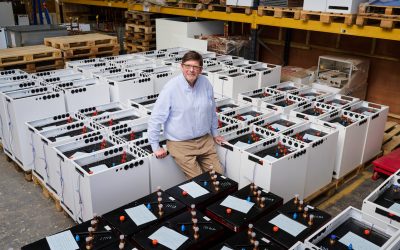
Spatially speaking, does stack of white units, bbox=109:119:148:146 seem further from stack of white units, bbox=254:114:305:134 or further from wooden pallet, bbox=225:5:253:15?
wooden pallet, bbox=225:5:253:15

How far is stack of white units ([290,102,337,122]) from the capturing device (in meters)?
5.32

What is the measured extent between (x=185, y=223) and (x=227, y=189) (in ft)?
2.33

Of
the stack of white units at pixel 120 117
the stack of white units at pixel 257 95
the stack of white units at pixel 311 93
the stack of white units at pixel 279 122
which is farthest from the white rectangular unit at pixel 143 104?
the stack of white units at pixel 311 93

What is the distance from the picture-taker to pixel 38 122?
4.99 m

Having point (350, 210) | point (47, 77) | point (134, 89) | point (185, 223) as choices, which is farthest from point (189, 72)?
point (47, 77)

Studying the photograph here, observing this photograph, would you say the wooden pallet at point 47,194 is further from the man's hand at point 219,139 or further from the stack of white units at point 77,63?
the stack of white units at point 77,63

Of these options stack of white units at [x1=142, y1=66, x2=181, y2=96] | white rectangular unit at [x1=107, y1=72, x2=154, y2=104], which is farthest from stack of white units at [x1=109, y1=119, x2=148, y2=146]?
stack of white units at [x1=142, y1=66, x2=181, y2=96]

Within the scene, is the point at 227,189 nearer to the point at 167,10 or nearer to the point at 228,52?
the point at 228,52

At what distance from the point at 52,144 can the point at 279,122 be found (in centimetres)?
300

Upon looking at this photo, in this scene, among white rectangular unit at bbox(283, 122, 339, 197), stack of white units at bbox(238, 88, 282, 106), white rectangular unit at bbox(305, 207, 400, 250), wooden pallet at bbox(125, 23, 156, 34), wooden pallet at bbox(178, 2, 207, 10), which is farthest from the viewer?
wooden pallet at bbox(125, 23, 156, 34)

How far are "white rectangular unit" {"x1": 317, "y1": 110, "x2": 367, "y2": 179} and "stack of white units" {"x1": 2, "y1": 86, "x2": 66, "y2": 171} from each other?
146 inches

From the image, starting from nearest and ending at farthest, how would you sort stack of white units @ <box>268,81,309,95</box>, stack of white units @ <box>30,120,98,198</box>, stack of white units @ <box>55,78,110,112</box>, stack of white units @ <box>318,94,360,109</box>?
1. stack of white units @ <box>30,120,98,198</box>
2. stack of white units @ <box>55,78,110,112</box>
3. stack of white units @ <box>318,94,360,109</box>
4. stack of white units @ <box>268,81,309,95</box>

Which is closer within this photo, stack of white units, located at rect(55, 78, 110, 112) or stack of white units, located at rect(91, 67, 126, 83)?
→ stack of white units, located at rect(55, 78, 110, 112)

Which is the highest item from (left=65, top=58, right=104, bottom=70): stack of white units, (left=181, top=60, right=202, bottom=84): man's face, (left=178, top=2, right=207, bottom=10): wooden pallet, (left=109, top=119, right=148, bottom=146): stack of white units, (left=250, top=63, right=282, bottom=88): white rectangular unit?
(left=178, top=2, right=207, bottom=10): wooden pallet
